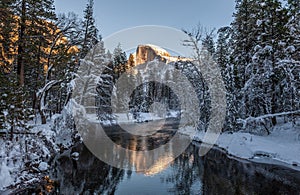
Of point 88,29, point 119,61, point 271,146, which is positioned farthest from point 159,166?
point 119,61

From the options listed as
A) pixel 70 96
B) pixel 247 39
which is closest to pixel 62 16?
pixel 70 96

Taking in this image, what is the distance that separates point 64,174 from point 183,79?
2186 cm

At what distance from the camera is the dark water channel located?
10.3 meters

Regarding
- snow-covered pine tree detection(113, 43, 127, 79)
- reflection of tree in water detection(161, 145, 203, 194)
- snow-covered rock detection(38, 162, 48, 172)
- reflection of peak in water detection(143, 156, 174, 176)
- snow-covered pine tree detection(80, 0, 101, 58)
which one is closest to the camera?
reflection of tree in water detection(161, 145, 203, 194)

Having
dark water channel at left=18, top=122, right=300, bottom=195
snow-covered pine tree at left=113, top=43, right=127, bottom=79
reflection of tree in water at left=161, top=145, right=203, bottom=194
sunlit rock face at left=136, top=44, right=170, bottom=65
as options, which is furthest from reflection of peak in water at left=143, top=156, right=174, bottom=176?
sunlit rock face at left=136, top=44, right=170, bottom=65

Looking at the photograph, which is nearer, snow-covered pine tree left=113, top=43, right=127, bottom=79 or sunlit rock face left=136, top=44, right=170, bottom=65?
snow-covered pine tree left=113, top=43, right=127, bottom=79

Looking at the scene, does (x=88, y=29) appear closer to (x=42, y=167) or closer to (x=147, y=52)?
(x=42, y=167)

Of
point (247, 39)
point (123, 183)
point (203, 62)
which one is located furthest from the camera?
point (203, 62)

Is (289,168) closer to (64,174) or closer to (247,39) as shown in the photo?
(64,174)

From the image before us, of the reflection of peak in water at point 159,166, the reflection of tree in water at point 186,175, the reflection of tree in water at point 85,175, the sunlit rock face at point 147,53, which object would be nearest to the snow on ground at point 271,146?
the reflection of tree in water at point 186,175

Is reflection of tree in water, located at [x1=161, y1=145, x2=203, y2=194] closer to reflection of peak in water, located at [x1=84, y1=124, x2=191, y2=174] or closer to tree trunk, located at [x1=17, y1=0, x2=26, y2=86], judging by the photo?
reflection of peak in water, located at [x1=84, y1=124, x2=191, y2=174]

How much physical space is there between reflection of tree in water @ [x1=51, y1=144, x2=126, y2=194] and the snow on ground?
8.55 m

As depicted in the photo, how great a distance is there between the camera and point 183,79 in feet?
102

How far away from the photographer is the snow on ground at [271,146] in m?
14.2
